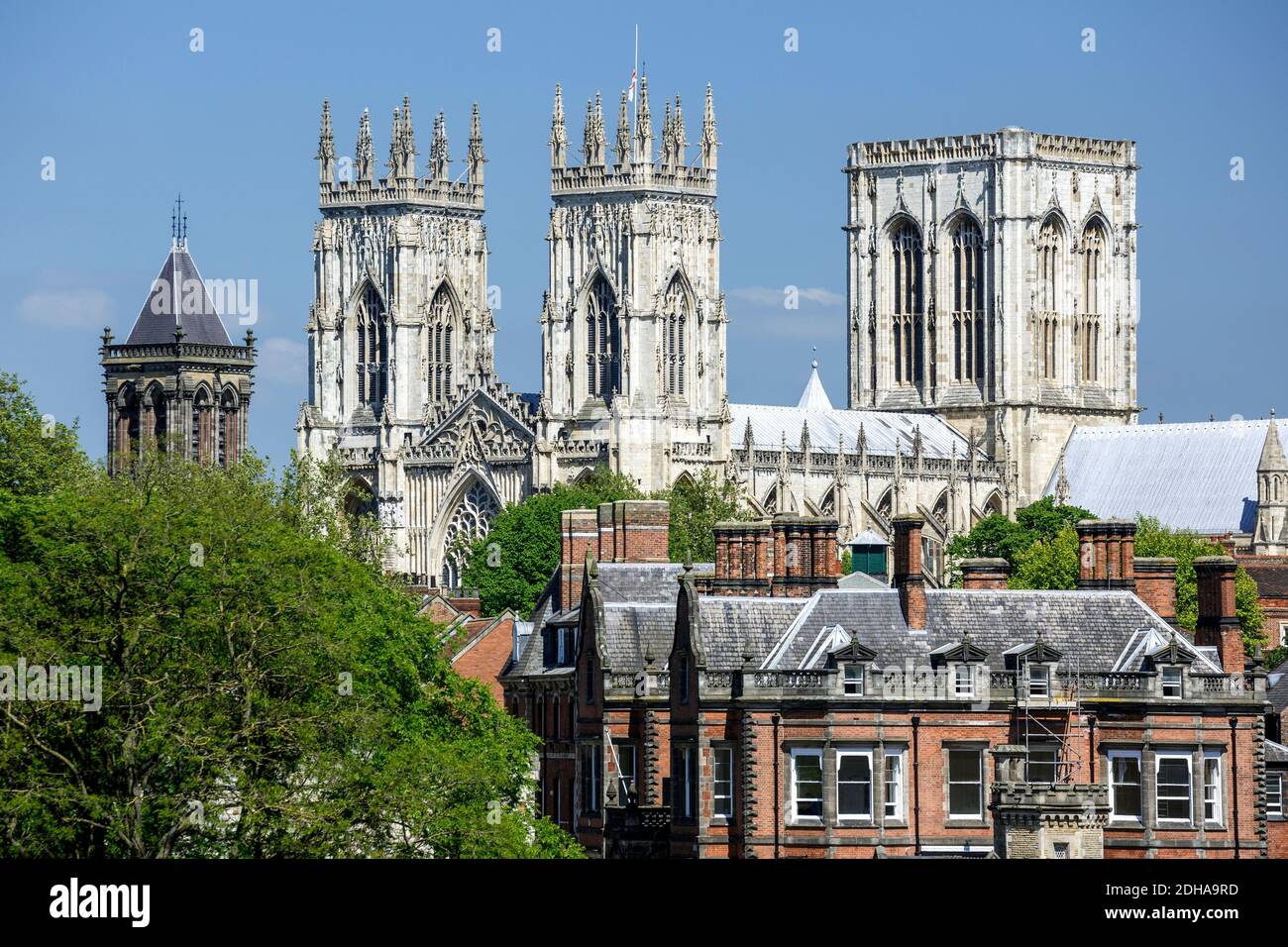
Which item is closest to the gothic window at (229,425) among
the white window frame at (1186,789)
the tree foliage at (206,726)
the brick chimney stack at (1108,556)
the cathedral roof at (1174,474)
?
the cathedral roof at (1174,474)

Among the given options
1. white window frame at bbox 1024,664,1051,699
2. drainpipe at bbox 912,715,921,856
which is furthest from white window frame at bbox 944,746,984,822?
white window frame at bbox 1024,664,1051,699

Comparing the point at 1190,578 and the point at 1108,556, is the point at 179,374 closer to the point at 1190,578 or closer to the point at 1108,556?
the point at 1190,578

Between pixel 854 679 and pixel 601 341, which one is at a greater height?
pixel 601 341

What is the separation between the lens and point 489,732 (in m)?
54.3

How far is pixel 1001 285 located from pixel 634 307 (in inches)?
987

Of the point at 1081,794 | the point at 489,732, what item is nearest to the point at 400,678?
the point at 489,732

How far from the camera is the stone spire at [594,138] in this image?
463 ft

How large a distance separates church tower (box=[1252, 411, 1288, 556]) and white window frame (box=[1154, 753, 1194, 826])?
93.6 m

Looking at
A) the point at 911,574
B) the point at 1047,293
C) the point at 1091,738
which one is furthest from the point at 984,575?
the point at 1047,293

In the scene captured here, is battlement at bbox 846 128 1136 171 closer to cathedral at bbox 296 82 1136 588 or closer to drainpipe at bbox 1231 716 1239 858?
cathedral at bbox 296 82 1136 588

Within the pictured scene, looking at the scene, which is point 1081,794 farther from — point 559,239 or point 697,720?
point 559,239

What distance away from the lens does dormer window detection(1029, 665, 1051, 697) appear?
48.4m

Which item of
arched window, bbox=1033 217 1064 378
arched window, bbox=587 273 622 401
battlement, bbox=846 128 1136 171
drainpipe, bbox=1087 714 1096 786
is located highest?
battlement, bbox=846 128 1136 171

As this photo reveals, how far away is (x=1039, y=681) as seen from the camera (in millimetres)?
48531
